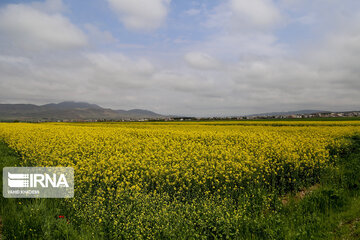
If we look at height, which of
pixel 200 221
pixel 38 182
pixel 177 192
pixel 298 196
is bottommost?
pixel 298 196

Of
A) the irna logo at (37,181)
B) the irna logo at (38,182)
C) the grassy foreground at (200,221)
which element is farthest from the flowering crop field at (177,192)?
the irna logo at (37,181)

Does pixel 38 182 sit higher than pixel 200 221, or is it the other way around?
pixel 38 182

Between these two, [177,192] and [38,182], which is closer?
[177,192]

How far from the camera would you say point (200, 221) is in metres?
5.38

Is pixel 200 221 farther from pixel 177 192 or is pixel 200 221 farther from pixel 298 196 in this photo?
pixel 298 196

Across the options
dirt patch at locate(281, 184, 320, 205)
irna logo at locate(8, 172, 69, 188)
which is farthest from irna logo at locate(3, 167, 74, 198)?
dirt patch at locate(281, 184, 320, 205)

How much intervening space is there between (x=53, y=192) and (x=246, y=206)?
6229 mm

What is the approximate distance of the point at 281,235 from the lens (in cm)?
498

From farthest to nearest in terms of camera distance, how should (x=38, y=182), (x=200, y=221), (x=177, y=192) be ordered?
(x=38, y=182) → (x=177, y=192) → (x=200, y=221)

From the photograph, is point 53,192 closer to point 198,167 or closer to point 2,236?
point 2,236

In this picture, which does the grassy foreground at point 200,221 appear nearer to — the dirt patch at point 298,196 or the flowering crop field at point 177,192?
the flowering crop field at point 177,192

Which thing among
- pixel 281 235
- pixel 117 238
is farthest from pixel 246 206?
pixel 117 238

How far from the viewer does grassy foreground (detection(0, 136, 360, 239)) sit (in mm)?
5000

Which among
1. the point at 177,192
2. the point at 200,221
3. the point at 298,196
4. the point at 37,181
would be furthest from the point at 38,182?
the point at 298,196
